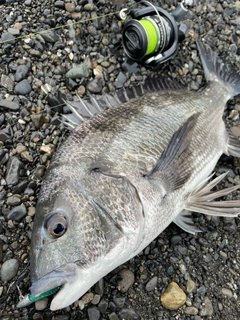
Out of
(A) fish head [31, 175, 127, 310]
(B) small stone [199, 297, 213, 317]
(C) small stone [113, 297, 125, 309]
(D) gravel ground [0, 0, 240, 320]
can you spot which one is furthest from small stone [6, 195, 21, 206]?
→ (B) small stone [199, 297, 213, 317]

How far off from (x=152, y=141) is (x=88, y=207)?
809 millimetres

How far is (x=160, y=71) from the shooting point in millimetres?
3666

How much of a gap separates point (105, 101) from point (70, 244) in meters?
1.34

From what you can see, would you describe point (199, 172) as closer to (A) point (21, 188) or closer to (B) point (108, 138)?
(B) point (108, 138)

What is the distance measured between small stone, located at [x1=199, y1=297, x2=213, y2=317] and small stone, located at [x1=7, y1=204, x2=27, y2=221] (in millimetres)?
1610

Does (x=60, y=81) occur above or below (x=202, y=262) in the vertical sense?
above

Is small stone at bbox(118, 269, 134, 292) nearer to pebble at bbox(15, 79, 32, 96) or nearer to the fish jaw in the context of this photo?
the fish jaw

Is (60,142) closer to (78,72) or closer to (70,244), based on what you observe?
(78,72)

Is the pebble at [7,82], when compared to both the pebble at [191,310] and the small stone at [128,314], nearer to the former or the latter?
the small stone at [128,314]

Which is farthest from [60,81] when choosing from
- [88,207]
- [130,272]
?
[130,272]

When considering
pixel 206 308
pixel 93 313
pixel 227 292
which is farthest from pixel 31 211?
pixel 227 292

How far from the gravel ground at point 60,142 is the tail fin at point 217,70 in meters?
0.13

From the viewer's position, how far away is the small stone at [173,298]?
2732 mm

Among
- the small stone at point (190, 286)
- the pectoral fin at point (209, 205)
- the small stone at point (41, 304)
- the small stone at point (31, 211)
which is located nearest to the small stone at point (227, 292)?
the small stone at point (190, 286)
